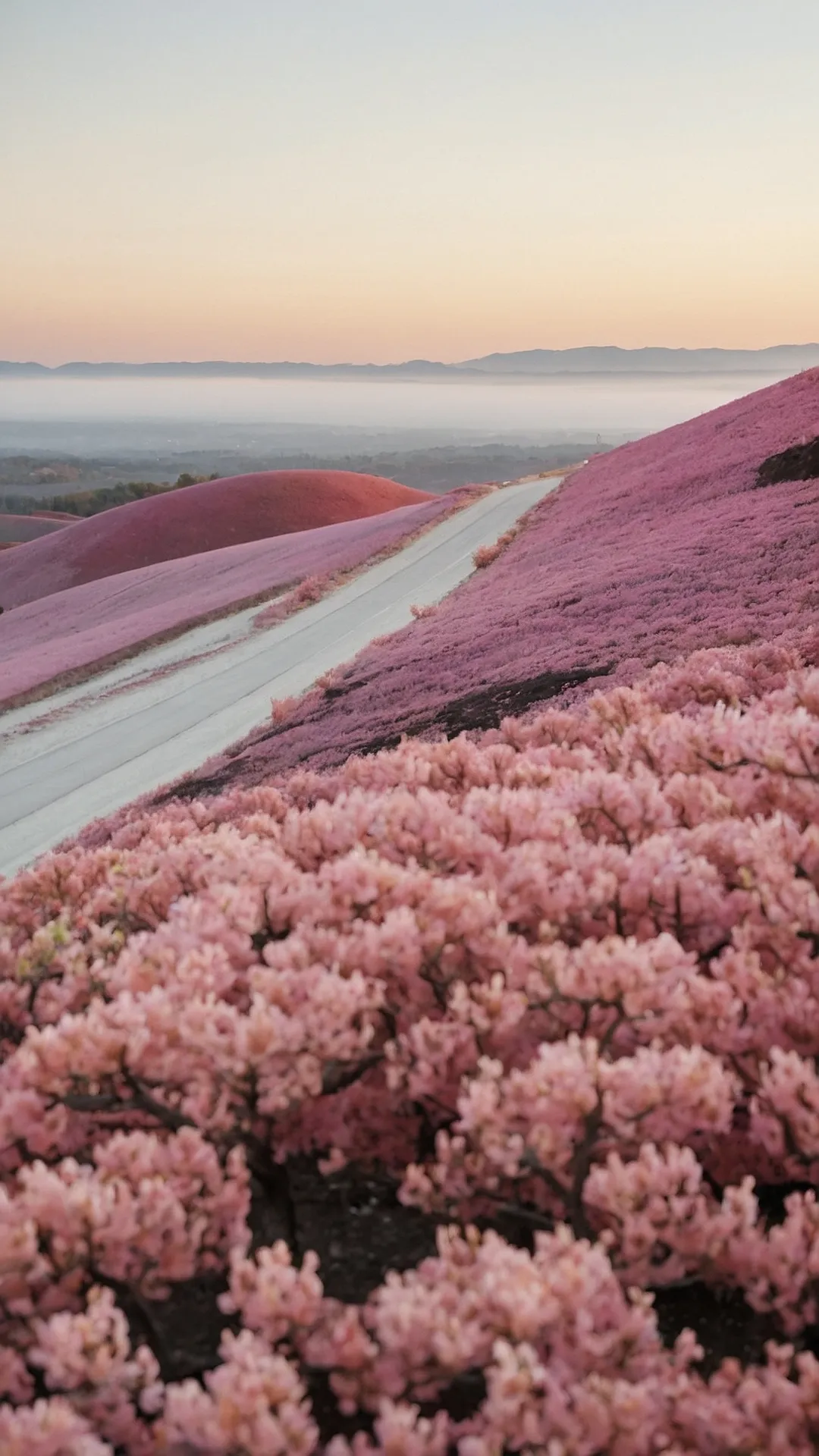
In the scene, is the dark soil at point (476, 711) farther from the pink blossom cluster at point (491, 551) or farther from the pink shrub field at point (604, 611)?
the pink blossom cluster at point (491, 551)

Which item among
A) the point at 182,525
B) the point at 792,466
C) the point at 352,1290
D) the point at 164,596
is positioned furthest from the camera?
the point at 182,525

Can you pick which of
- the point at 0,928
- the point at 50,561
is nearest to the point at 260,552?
the point at 50,561

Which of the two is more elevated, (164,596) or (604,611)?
(604,611)

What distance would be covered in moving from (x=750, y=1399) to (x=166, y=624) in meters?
33.7

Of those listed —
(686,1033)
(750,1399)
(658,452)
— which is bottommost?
A: (750,1399)

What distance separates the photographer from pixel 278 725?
1636 centimetres

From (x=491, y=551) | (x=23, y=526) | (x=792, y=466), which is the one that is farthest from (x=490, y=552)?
(x=23, y=526)

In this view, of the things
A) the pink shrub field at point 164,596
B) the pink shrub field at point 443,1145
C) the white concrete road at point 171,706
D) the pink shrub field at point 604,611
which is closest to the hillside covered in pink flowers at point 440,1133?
the pink shrub field at point 443,1145

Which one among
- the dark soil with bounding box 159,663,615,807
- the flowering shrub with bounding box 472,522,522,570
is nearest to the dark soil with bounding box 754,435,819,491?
the flowering shrub with bounding box 472,522,522,570

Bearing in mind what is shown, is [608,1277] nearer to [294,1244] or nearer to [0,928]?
[294,1244]

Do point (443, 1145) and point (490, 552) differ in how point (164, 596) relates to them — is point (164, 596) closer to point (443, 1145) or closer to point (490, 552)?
point (490, 552)

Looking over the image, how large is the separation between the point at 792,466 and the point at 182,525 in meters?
57.0

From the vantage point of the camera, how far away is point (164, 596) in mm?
45031

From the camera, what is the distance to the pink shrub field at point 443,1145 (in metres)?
2.01
